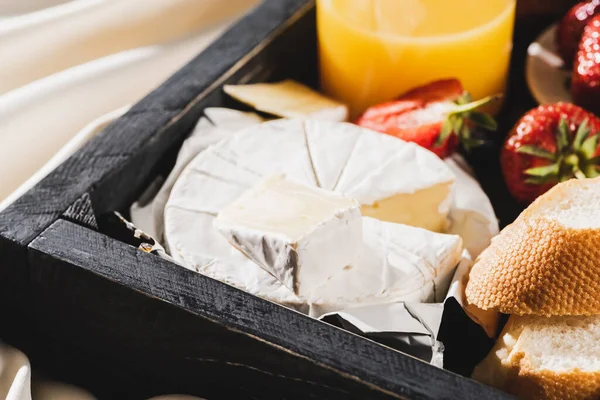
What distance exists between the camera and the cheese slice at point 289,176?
710 millimetres

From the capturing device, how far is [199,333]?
634mm

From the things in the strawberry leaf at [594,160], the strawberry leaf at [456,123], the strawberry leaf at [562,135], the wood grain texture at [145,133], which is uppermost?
the wood grain texture at [145,133]

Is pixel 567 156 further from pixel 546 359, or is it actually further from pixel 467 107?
pixel 546 359

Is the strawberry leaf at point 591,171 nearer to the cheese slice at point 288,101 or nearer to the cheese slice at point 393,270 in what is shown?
the cheese slice at point 393,270

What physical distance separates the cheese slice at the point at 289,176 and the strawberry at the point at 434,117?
5 cm

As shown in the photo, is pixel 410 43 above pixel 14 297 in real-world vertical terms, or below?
above

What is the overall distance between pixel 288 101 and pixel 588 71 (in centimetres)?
35

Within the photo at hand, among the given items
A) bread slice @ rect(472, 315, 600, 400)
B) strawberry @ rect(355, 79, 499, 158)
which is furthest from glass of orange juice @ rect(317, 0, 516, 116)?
bread slice @ rect(472, 315, 600, 400)

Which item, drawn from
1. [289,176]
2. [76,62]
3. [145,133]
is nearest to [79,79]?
[76,62]

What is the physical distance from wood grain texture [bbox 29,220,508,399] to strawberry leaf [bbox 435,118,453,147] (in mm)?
332

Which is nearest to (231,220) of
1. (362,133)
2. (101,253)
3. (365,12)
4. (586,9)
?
(101,253)

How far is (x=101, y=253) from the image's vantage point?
67cm

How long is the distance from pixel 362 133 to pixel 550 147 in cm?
20

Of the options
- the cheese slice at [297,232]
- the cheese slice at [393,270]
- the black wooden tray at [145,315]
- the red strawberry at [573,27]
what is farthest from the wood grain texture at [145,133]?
the red strawberry at [573,27]
